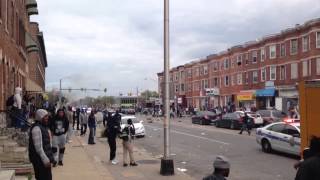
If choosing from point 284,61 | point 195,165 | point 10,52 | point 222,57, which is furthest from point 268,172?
point 222,57

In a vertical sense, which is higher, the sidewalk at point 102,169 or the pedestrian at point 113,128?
the pedestrian at point 113,128

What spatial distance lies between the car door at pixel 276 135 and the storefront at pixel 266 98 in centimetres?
4536

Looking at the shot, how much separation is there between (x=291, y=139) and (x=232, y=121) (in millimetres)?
22198

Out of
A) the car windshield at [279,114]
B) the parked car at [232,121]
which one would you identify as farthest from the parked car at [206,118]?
the car windshield at [279,114]

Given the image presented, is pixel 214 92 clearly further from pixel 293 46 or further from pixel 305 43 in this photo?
pixel 305 43

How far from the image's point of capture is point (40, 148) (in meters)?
9.41

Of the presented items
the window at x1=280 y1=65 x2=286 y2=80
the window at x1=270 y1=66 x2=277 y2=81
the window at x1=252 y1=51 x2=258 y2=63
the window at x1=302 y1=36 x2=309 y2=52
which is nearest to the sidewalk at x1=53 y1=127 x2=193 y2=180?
the window at x1=302 y1=36 x2=309 y2=52

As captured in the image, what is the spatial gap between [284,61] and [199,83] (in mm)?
37387

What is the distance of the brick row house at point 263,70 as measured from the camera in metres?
59.2

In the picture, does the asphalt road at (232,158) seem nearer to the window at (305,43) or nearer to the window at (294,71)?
the window at (305,43)

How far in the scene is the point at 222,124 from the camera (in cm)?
4350

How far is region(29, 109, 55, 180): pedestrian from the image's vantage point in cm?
941

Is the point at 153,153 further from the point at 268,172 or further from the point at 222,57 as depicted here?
the point at 222,57

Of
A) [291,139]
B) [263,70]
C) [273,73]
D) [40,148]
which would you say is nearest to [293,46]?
[273,73]
